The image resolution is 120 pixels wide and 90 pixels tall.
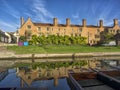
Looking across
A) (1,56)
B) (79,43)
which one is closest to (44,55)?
(1,56)

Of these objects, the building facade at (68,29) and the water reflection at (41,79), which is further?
the building facade at (68,29)

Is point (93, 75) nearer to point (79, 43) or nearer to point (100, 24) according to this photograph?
point (79, 43)

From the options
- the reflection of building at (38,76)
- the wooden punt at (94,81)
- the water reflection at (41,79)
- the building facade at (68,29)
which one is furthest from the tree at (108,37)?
the wooden punt at (94,81)

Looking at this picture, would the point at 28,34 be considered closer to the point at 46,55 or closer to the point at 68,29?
the point at 68,29

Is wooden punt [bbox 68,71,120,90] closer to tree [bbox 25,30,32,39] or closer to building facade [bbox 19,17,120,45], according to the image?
tree [bbox 25,30,32,39]

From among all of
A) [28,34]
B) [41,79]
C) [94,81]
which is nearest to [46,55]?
[41,79]

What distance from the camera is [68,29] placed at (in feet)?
226

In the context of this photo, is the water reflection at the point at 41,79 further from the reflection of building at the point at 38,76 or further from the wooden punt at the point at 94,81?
the wooden punt at the point at 94,81

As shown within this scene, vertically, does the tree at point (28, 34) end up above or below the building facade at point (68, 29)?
below

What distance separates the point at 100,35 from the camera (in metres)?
72.3

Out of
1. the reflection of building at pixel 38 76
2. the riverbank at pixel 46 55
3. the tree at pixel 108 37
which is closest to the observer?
the reflection of building at pixel 38 76

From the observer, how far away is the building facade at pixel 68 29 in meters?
64.1

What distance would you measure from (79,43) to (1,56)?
31.0 meters

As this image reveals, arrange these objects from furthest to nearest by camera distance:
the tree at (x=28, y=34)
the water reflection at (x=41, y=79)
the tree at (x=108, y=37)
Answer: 1. the tree at (x=108, y=37)
2. the tree at (x=28, y=34)
3. the water reflection at (x=41, y=79)
